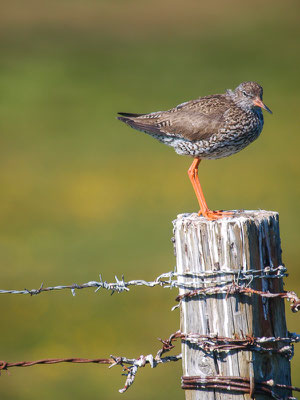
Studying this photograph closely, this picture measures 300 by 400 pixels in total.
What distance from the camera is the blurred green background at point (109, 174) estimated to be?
11344mm

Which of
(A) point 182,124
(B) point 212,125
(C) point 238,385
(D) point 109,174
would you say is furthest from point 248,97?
(D) point 109,174

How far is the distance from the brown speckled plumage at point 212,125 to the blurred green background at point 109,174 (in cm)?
423

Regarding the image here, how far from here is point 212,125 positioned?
654 cm

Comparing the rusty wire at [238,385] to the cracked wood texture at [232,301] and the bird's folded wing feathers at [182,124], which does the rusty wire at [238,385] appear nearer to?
the cracked wood texture at [232,301]

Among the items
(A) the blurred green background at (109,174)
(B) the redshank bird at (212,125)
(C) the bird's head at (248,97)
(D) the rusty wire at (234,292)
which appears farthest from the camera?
(A) the blurred green background at (109,174)

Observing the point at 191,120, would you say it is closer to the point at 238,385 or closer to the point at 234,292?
the point at 234,292

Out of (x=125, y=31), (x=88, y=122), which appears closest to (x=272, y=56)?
(x=125, y=31)

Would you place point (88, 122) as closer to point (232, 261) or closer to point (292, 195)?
point (292, 195)

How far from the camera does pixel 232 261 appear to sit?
13.1 feet

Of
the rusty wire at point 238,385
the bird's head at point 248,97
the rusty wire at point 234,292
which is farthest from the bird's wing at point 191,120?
the rusty wire at point 238,385

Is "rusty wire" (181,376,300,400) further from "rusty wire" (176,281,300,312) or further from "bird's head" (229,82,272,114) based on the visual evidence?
"bird's head" (229,82,272,114)

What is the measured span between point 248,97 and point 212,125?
22.1 inches

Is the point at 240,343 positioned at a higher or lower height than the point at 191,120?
lower

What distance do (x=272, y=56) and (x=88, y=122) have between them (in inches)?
490
